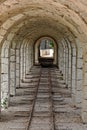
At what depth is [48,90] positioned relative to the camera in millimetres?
23281

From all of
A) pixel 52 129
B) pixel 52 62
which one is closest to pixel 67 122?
pixel 52 129

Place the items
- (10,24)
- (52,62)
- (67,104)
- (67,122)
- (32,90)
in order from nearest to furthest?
(67,122)
(10,24)
(67,104)
(32,90)
(52,62)

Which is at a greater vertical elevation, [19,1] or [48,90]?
[19,1]

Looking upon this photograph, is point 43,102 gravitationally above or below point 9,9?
below

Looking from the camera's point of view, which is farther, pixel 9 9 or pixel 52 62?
pixel 52 62

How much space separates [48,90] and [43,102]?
4.26m

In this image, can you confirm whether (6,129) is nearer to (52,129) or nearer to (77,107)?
(52,129)

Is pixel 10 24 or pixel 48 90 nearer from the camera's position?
pixel 10 24

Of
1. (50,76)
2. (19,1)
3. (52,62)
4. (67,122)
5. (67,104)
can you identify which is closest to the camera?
(19,1)

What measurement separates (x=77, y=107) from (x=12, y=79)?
5.26 m

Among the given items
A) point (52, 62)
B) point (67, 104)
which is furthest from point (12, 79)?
point (52, 62)

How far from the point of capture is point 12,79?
21.1m

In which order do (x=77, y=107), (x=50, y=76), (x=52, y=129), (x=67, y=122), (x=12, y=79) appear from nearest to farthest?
(x=52, y=129)
(x=67, y=122)
(x=77, y=107)
(x=12, y=79)
(x=50, y=76)

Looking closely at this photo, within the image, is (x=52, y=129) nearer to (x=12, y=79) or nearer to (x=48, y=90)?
(x=12, y=79)
